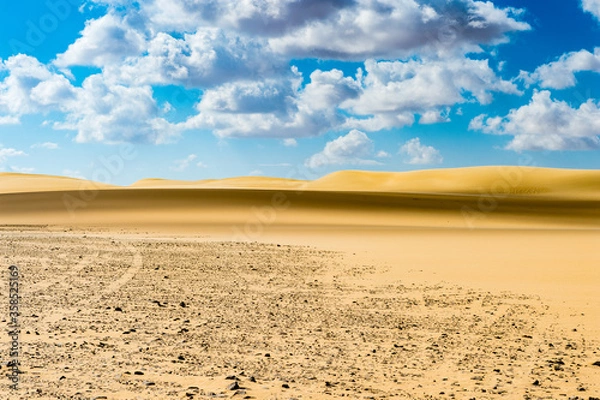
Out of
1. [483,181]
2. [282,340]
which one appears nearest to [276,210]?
[282,340]

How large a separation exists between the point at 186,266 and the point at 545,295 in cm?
957

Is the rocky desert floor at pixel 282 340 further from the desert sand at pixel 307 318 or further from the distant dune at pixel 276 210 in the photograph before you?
the distant dune at pixel 276 210

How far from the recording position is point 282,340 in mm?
9203

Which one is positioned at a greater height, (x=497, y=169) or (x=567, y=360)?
(x=497, y=169)

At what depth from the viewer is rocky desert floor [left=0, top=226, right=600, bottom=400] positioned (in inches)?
278

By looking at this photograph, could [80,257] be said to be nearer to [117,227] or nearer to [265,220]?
[117,227]

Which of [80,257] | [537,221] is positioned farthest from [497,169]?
[80,257]

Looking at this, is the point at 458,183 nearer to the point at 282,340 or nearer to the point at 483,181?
the point at 483,181

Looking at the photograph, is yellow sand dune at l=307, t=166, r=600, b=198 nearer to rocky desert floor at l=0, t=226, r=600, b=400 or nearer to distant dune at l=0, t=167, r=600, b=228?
distant dune at l=0, t=167, r=600, b=228

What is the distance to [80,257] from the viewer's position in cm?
1958

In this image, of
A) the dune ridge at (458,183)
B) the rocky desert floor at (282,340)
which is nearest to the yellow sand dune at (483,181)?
the dune ridge at (458,183)

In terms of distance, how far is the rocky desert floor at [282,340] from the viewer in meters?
7.05

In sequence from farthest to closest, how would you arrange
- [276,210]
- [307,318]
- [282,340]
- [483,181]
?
[483,181]
[276,210]
[307,318]
[282,340]

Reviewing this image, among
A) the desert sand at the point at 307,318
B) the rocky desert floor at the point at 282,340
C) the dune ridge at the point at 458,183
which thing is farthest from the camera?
the dune ridge at the point at 458,183
